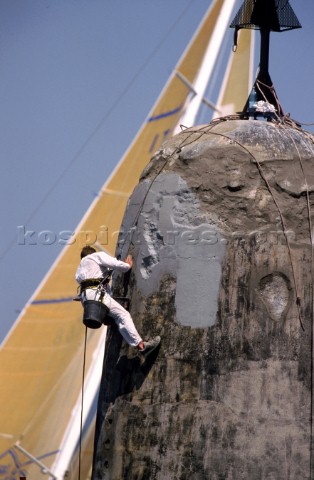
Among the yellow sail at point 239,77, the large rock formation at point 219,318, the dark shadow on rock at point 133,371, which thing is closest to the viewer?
the large rock formation at point 219,318

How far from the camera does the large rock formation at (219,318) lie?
9609 mm

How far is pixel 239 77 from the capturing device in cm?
3888

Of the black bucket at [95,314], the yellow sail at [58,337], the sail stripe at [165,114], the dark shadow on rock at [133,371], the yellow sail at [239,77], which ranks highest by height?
the yellow sail at [239,77]

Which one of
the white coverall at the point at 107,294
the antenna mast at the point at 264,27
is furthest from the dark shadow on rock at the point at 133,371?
the antenna mast at the point at 264,27

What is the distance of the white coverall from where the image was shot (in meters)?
10.1

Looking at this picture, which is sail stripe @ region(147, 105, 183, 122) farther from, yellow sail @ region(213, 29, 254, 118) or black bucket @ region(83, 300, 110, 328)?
black bucket @ region(83, 300, 110, 328)

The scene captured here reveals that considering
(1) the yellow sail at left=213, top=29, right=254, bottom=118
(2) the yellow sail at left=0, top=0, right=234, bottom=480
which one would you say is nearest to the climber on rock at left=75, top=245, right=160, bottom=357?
(2) the yellow sail at left=0, top=0, right=234, bottom=480

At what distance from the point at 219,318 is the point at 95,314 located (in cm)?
104

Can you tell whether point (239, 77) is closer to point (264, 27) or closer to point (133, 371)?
point (264, 27)

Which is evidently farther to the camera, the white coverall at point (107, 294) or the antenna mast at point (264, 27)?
the antenna mast at point (264, 27)

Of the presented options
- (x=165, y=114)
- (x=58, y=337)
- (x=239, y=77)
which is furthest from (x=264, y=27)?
(x=239, y=77)

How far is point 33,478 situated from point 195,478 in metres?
21.1

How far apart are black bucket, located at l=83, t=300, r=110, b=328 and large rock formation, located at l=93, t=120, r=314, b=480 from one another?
0.55 feet

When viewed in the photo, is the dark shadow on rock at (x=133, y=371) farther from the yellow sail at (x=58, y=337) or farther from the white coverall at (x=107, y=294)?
the yellow sail at (x=58, y=337)
